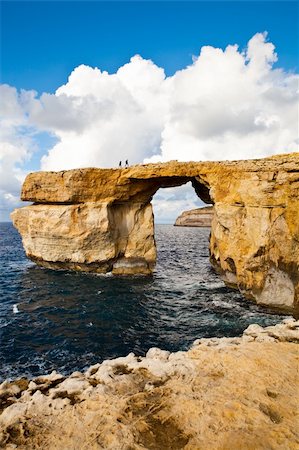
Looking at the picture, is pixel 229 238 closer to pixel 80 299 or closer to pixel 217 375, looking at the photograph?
pixel 80 299

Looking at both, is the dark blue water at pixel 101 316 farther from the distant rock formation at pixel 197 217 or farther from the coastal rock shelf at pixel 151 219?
the distant rock formation at pixel 197 217

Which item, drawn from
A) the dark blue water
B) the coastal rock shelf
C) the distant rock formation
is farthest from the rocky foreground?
the distant rock formation

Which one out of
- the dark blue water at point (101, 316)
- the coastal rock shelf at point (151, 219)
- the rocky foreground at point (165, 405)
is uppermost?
the coastal rock shelf at point (151, 219)

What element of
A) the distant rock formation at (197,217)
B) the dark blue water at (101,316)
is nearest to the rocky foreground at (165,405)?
the dark blue water at (101,316)

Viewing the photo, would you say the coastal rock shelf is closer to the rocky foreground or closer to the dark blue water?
the dark blue water

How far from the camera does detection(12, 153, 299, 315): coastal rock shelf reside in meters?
19.8

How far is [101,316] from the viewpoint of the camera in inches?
762

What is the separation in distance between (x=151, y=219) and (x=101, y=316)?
14.4 metres

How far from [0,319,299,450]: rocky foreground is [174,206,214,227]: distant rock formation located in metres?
135

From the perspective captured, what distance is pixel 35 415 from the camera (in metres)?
7.33

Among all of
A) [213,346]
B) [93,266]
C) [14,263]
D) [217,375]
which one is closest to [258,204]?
[213,346]

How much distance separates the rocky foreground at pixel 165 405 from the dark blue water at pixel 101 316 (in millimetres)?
4616

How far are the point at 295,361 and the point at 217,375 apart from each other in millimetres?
2781

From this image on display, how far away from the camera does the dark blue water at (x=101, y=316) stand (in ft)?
47.6
